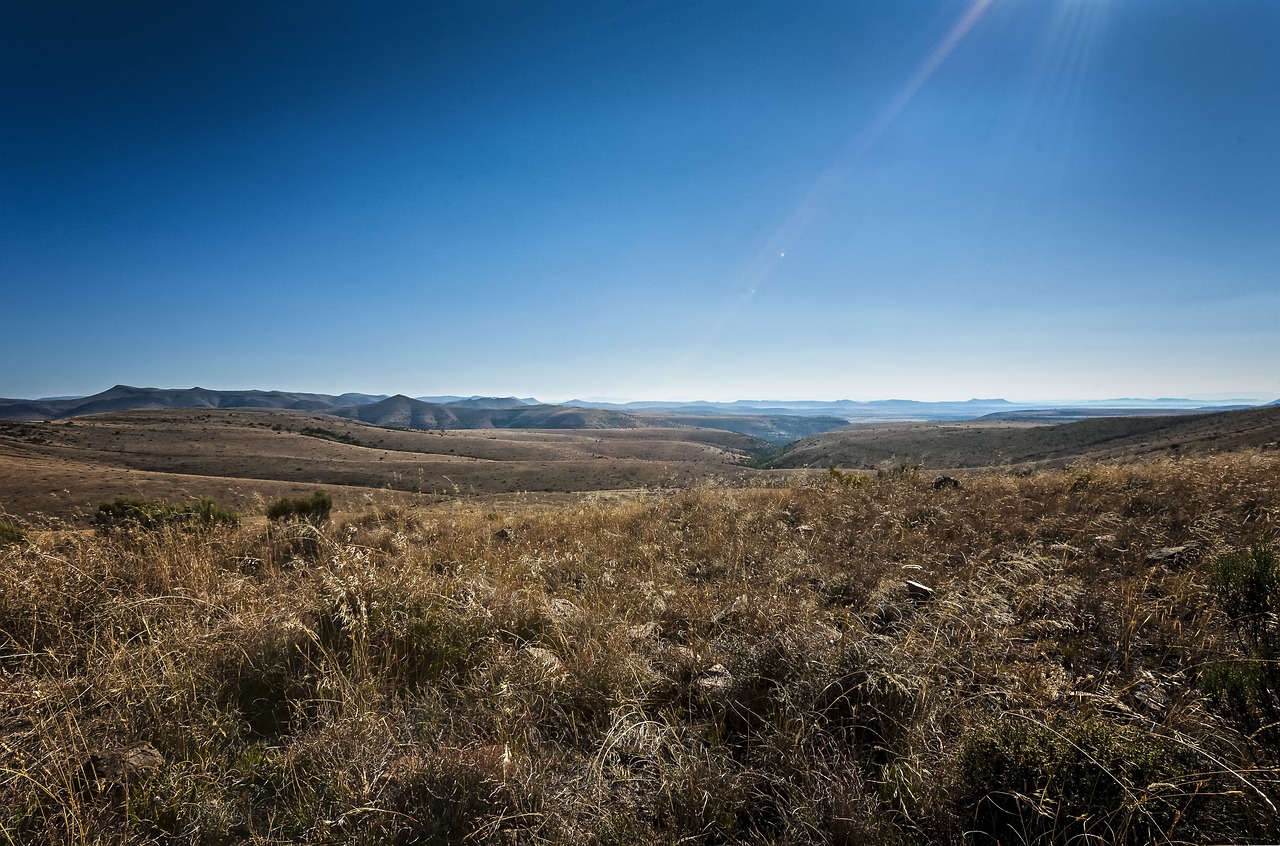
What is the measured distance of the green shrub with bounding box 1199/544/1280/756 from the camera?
230 cm

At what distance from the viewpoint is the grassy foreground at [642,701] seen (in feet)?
7.00

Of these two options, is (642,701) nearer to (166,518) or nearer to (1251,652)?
(1251,652)

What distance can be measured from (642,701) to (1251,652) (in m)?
3.60

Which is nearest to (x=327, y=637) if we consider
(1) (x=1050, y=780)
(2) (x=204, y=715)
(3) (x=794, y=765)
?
(2) (x=204, y=715)

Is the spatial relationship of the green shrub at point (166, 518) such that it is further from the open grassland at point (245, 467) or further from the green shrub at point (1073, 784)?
the green shrub at point (1073, 784)

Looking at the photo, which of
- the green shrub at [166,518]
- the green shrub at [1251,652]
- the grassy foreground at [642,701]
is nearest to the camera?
the grassy foreground at [642,701]

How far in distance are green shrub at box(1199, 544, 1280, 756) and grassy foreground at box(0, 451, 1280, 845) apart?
0.02m

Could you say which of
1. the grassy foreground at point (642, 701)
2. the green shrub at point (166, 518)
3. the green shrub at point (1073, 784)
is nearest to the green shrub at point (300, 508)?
the green shrub at point (166, 518)

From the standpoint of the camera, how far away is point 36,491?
33.1 m

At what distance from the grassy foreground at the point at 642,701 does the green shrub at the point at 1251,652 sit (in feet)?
0.05

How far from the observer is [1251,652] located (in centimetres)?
283

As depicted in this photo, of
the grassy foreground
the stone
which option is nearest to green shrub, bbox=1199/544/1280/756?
the grassy foreground

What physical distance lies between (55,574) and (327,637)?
110 inches

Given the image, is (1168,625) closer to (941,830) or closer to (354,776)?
(941,830)
